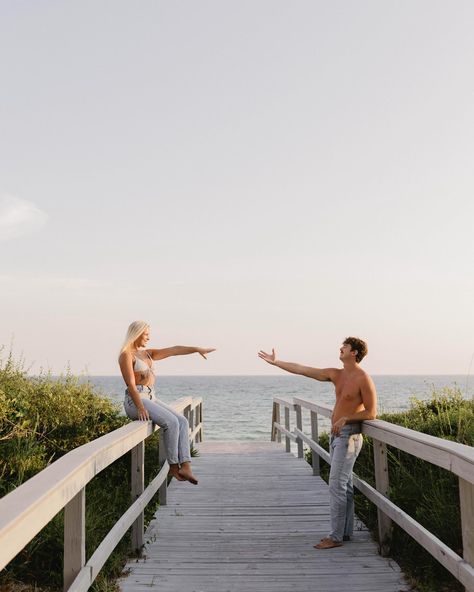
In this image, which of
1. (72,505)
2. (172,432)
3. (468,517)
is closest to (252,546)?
(172,432)

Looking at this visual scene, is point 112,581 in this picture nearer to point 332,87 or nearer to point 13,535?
point 13,535

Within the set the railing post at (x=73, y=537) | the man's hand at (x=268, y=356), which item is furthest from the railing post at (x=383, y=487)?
the railing post at (x=73, y=537)

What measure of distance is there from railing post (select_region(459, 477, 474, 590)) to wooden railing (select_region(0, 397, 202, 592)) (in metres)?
1.97

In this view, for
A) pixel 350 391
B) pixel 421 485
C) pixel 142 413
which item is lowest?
pixel 421 485

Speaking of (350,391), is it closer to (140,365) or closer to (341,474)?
(341,474)

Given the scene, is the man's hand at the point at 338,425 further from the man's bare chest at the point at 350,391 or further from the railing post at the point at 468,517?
the railing post at the point at 468,517

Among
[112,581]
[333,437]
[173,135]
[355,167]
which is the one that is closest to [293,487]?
[333,437]

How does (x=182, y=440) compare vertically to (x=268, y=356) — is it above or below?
below

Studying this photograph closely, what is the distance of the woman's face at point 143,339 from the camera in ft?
20.9

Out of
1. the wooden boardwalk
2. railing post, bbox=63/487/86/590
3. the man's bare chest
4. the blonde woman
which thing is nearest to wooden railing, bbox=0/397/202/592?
railing post, bbox=63/487/86/590

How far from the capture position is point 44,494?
7.89 ft

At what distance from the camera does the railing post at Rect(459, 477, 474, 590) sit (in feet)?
10.7

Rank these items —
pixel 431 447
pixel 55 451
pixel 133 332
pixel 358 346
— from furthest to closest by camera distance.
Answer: pixel 55 451 → pixel 133 332 → pixel 358 346 → pixel 431 447

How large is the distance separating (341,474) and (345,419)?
0.47m
